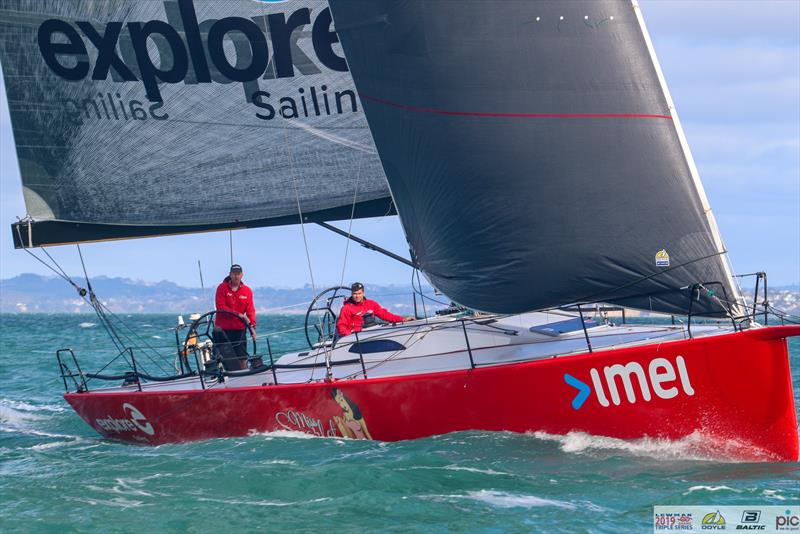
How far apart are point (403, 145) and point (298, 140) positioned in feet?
8.47

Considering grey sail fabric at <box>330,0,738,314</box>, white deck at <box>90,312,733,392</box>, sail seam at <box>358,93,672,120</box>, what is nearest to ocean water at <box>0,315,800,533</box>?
white deck at <box>90,312,733,392</box>

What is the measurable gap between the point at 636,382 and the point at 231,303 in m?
4.47

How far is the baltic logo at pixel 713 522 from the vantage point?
5922 mm

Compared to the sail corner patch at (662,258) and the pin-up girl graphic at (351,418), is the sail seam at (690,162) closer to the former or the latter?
the sail corner patch at (662,258)

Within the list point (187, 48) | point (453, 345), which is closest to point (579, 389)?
point (453, 345)

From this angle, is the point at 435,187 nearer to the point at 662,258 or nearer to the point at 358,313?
the point at 662,258

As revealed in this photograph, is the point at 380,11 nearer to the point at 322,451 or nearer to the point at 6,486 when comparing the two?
the point at 322,451

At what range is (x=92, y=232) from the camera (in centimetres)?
1120

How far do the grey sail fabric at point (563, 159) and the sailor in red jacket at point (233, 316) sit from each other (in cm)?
301

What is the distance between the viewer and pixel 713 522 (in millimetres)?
5980

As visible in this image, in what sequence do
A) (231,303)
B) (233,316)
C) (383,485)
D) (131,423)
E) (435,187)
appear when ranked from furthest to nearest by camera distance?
(231,303)
(233,316)
(131,423)
(435,187)
(383,485)

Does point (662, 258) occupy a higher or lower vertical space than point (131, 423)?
higher

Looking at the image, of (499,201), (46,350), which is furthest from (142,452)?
(46,350)

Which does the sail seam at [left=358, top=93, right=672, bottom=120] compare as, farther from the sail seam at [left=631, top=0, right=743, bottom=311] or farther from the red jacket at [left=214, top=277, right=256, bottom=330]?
the red jacket at [left=214, top=277, right=256, bottom=330]
